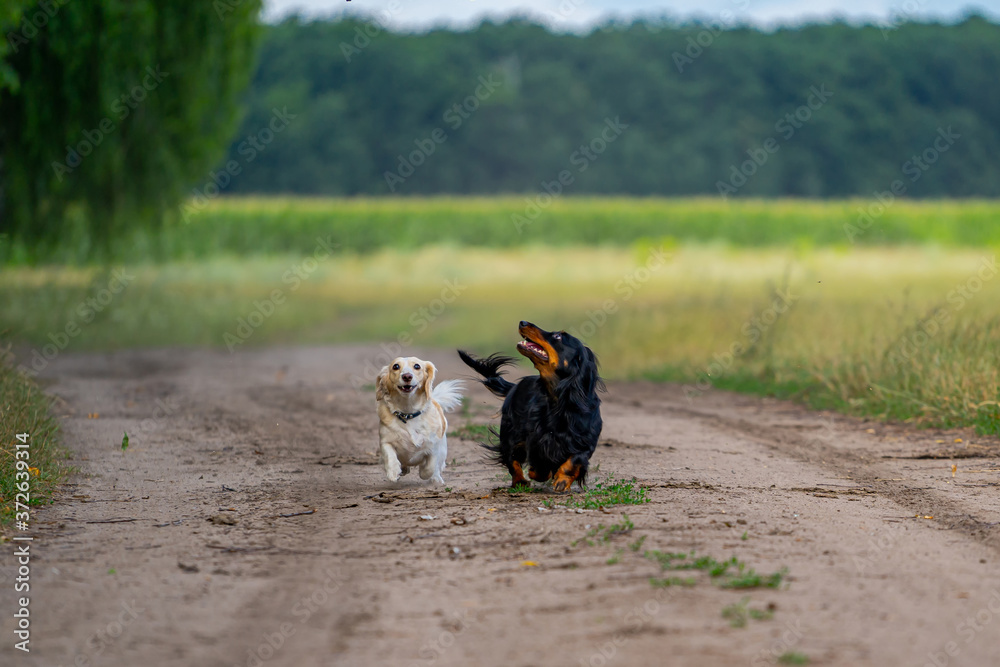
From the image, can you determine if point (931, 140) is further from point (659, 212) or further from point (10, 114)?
point (10, 114)

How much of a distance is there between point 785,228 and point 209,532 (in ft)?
132

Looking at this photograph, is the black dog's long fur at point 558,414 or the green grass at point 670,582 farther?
the black dog's long fur at point 558,414

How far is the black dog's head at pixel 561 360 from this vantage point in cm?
684

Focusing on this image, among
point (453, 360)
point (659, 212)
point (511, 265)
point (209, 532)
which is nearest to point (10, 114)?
point (453, 360)

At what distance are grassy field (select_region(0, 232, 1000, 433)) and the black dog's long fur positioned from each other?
4.46m

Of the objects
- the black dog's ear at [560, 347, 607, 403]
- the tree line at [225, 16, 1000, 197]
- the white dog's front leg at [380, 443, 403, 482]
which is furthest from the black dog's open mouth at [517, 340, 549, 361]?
the tree line at [225, 16, 1000, 197]

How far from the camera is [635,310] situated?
1969 cm

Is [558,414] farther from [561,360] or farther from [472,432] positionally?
[472,432]

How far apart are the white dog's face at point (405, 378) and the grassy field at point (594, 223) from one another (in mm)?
34243

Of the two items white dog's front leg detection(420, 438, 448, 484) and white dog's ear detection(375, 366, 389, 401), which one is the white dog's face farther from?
white dog's front leg detection(420, 438, 448, 484)

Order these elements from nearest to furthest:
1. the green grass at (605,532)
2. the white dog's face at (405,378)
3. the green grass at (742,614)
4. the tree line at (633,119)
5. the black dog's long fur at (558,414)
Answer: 1. the green grass at (742,614)
2. the green grass at (605,532)
3. the black dog's long fur at (558,414)
4. the white dog's face at (405,378)
5. the tree line at (633,119)

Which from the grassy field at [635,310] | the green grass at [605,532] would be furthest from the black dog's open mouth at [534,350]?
Answer: the grassy field at [635,310]

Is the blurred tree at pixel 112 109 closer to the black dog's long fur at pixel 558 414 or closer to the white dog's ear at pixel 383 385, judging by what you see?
the white dog's ear at pixel 383 385

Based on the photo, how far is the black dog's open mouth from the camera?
22.1ft
